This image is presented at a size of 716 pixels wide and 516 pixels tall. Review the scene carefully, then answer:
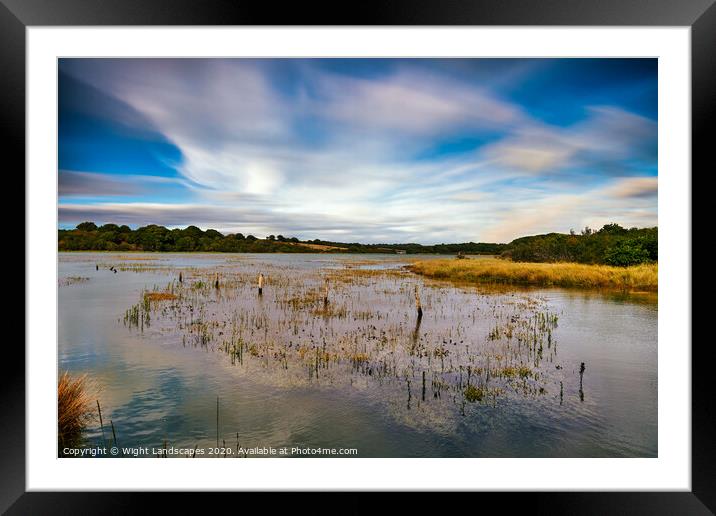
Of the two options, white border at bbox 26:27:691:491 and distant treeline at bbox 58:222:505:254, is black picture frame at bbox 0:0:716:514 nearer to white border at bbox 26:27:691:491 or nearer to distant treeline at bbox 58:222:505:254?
white border at bbox 26:27:691:491

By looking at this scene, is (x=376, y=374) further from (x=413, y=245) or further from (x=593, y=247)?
(x=593, y=247)

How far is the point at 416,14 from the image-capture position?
3273mm

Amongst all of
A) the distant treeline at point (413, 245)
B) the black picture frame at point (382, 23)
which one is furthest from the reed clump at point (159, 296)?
the black picture frame at point (382, 23)

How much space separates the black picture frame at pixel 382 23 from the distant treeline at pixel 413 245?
7.65 metres

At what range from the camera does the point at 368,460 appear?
4.07 m

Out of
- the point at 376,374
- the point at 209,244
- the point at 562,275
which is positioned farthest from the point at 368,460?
the point at 562,275

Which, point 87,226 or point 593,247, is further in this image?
point 593,247

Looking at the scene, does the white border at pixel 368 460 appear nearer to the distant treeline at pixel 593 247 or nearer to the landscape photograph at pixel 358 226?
the landscape photograph at pixel 358 226

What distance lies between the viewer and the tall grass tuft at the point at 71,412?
446 cm

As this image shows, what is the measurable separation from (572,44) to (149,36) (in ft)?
14.8

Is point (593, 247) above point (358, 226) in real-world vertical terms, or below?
below

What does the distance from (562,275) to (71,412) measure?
645 inches

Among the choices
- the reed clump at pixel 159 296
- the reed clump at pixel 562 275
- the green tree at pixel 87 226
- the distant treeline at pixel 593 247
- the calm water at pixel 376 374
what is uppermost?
the green tree at pixel 87 226

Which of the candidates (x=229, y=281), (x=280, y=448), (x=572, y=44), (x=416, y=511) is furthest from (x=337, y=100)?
(x=229, y=281)
